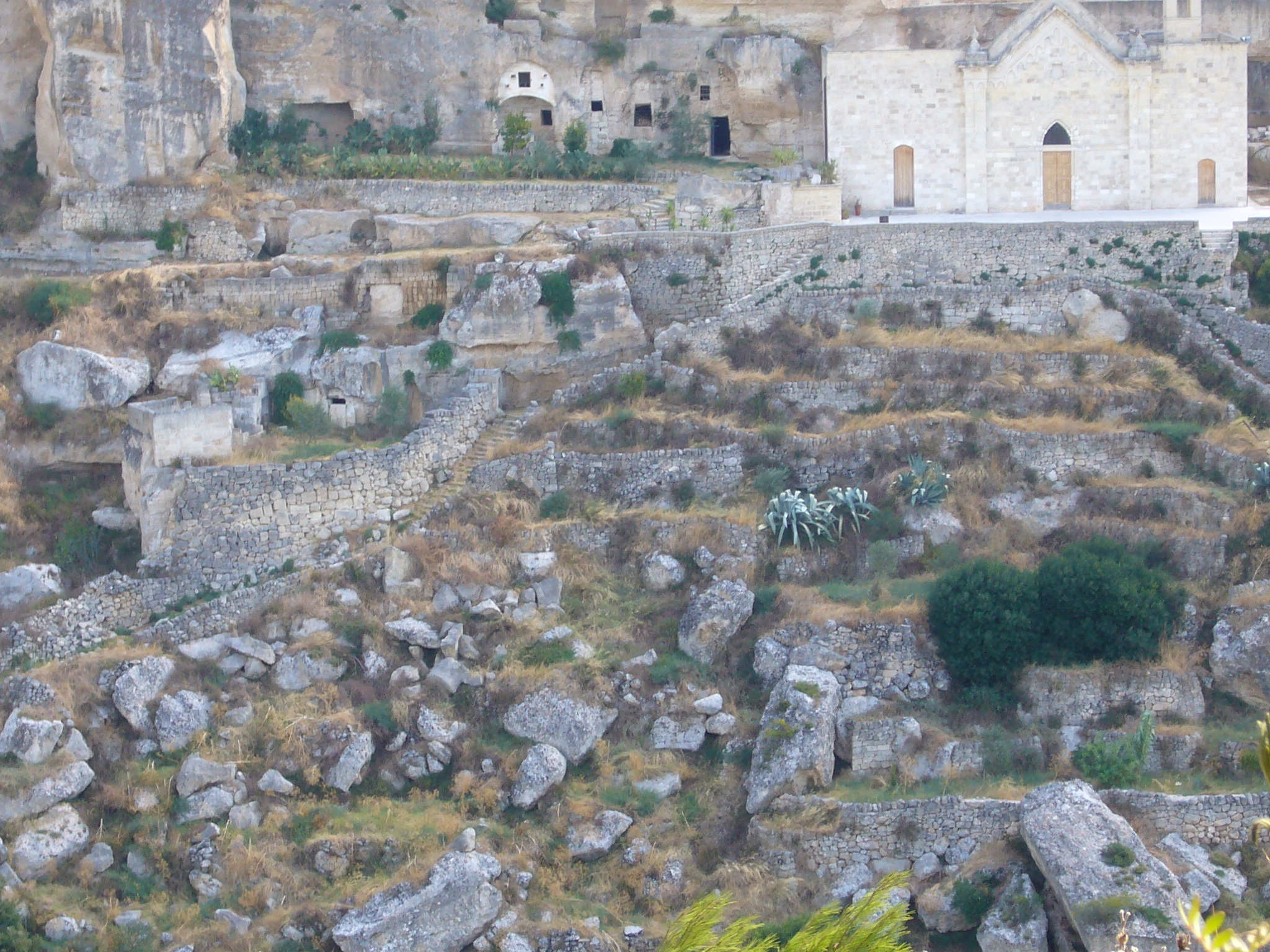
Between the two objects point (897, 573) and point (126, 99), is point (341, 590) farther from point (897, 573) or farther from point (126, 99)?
point (126, 99)

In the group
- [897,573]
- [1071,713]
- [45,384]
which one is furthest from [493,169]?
[1071,713]

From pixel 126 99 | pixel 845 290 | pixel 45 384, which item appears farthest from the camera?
pixel 126 99

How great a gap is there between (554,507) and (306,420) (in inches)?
185

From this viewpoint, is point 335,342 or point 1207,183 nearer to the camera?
point 335,342

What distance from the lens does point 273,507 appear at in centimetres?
2944

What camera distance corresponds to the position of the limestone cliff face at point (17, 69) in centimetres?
3788

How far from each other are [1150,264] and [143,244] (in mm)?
18580

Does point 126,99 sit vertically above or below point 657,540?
above

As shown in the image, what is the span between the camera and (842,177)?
38.6 metres

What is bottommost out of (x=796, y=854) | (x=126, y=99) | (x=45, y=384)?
(x=796, y=854)

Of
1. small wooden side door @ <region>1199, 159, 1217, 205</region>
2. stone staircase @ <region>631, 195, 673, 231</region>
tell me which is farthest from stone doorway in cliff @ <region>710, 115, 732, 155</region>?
small wooden side door @ <region>1199, 159, 1217, 205</region>

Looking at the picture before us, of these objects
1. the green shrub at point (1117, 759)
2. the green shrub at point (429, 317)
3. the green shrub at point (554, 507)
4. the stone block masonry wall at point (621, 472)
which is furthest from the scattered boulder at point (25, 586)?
the green shrub at point (1117, 759)

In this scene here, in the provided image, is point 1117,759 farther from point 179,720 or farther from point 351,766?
point 179,720

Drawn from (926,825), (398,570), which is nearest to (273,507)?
(398,570)
